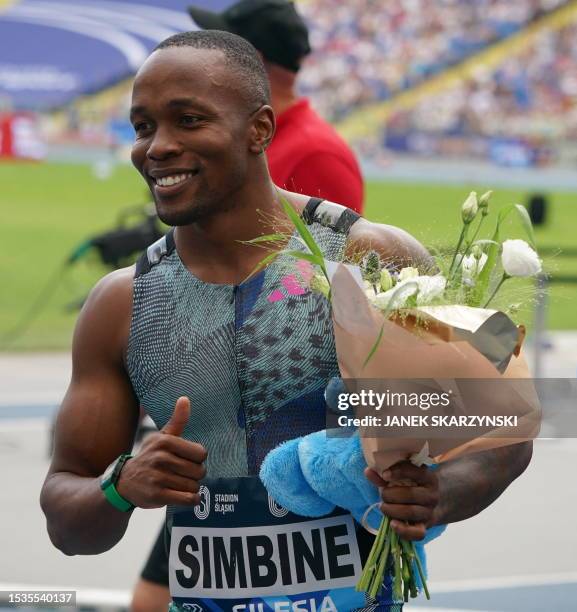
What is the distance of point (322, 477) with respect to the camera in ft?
7.20

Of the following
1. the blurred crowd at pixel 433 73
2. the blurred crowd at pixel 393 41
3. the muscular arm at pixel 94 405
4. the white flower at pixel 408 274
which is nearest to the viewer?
the white flower at pixel 408 274

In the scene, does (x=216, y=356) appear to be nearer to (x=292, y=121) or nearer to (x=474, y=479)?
(x=474, y=479)

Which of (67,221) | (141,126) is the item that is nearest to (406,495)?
(141,126)

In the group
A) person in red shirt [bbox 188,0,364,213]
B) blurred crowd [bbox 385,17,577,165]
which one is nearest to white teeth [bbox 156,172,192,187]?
person in red shirt [bbox 188,0,364,213]

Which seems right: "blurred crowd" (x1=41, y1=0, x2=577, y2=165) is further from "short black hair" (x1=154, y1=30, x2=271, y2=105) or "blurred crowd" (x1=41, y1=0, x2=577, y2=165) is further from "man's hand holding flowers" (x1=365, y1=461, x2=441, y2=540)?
"man's hand holding flowers" (x1=365, y1=461, x2=441, y2=540)

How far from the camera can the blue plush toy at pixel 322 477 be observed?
84.9 inches

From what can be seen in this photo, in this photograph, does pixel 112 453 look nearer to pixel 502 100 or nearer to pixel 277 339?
pixel 277 339

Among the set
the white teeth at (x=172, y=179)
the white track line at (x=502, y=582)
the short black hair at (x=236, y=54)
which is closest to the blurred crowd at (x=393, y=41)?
the white track line at (x=502, y=582)

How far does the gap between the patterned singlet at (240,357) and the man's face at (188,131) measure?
18 cm

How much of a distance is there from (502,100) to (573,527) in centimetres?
2947

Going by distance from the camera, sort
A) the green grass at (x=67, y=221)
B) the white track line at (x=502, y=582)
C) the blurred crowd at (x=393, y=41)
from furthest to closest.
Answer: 1. the blurred crowd at (x=393, y=41)
2. the green grass at (x=67, y=221)
3. the white track line at (x=502, y=582)

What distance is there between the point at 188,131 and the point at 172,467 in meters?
0.65

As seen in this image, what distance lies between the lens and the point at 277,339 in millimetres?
2479

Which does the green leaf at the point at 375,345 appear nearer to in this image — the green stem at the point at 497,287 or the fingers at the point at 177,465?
the green stem at the point at 497,287
